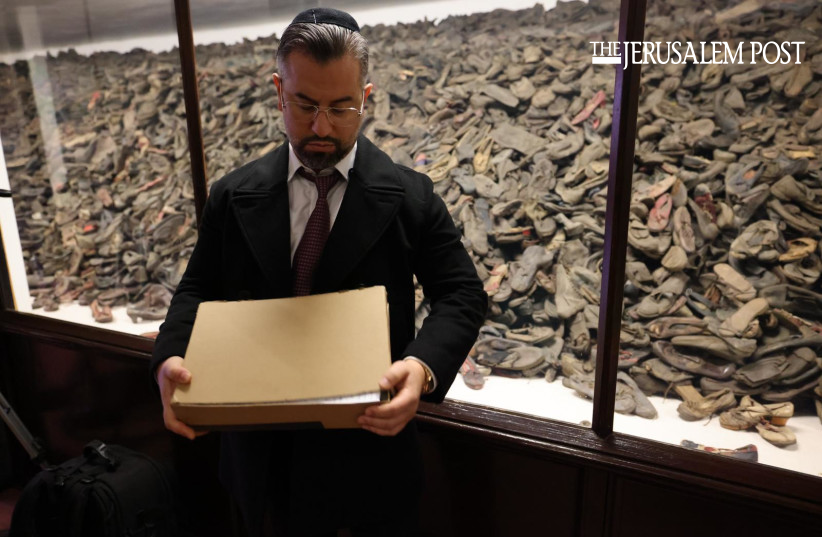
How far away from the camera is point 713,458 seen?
1.23 m

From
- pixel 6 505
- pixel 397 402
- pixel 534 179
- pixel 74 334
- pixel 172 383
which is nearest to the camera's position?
pixel 397 402

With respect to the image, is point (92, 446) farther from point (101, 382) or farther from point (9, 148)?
point (9, 148)

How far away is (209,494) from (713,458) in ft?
5.29

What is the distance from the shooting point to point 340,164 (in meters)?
1.03

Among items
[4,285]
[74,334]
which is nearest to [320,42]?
[74,334]

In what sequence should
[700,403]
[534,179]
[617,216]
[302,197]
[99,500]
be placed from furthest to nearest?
1. [534,179]
2. [99,500]
3. [700,403]
4. [617,216]
5. [302,197]

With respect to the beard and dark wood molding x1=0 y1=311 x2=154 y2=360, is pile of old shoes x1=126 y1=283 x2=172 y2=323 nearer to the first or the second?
dark wood molding x1=0 y1=311 x2=154 y2=360

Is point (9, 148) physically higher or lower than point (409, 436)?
higher

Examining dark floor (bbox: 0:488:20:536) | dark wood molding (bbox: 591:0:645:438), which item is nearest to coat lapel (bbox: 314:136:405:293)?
dark wood molding (bbox: 591:0:645:438)

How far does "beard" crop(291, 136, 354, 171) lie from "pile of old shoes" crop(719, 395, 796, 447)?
113cm

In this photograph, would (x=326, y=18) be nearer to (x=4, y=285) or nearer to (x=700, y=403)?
(x=700, y=403)

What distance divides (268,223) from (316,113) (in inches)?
9.2

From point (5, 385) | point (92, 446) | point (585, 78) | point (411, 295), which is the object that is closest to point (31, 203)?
point (5, 385)

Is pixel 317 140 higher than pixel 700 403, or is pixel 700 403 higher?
pixel 317 140
